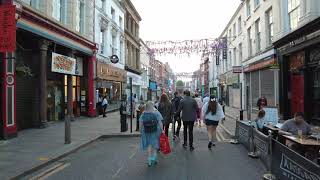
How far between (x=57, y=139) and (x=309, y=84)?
1160 centimetres

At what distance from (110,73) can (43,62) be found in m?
13.6

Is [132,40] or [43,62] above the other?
[132,40]

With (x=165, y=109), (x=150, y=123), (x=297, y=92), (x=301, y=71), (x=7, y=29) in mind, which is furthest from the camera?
(x=297, y=92)

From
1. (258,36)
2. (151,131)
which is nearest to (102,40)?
(258,36)

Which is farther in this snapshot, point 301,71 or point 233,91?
point 233,91

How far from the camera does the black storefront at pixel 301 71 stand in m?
18.0

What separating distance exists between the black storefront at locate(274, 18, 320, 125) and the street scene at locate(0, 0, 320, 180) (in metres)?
0.05

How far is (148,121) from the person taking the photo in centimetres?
991

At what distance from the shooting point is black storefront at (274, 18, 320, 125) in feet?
59.0

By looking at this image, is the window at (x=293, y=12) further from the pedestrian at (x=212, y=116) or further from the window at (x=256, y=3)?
the pedestrian at (x=212, y=116)

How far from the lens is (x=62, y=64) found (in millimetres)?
19688

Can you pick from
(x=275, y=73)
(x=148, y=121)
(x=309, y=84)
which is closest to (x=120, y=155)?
(x=148, y=121)

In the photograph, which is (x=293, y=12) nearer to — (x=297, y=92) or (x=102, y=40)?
(x=297, y=92)

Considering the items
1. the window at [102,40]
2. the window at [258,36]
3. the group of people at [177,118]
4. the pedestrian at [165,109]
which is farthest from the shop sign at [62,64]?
the window at [258,36]
